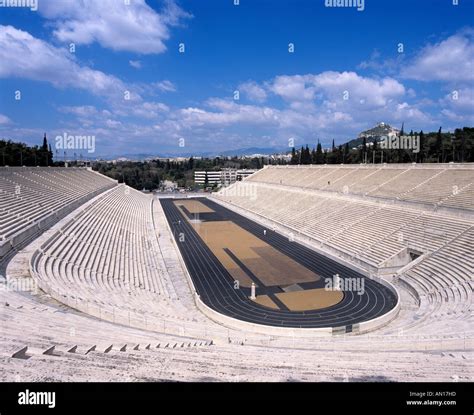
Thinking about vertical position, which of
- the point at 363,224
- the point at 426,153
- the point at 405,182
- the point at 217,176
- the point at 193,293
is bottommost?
the point at 193,293

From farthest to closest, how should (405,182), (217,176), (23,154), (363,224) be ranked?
(217,176) < (23,154) < (405,182) < (363,224)

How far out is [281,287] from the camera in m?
17.0

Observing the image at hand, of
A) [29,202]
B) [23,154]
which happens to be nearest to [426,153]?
[29,202]

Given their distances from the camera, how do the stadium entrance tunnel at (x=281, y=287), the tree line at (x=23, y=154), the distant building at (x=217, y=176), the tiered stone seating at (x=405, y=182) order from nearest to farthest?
the stadium entrance tunnel at (x=281, y=287), the tiered stone seating at (x=405, y=182), the tree line at (x=23, y=154), the distant building at (x=217, y=176)

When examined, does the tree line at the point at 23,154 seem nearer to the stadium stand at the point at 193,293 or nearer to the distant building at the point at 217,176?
the stadium stand at the point at 193,293

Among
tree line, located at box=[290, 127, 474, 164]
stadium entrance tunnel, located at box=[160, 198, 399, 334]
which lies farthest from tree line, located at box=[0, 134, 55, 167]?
tree line, located at box=[290, 127, 474, 164]

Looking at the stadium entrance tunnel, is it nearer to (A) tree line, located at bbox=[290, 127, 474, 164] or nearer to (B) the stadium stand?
(B) the stadium stand

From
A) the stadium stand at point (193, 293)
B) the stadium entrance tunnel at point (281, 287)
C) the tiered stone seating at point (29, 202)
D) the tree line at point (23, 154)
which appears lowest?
the stadium entrance tunnel at point (281, 287)

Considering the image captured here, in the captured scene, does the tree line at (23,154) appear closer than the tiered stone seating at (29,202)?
No

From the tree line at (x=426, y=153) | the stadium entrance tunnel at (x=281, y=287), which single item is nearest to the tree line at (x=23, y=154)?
the stadium entrance tunnel at (x=281, y=287)

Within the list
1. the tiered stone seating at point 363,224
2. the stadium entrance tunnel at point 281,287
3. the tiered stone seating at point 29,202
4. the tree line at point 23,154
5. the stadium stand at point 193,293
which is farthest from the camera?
the tree line at point 23,154

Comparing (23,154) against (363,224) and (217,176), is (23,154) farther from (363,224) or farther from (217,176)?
(217,176)

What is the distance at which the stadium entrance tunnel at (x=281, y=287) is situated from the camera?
13383 mm

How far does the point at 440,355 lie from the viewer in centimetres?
729
